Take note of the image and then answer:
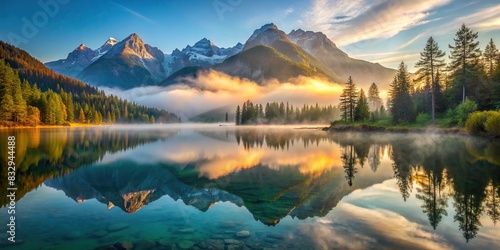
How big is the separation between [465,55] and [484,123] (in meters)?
32.2

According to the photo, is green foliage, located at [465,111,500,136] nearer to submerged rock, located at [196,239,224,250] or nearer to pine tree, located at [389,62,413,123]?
pine tree, located at [389,62,413,123]

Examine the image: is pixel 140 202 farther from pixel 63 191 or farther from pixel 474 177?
pixel 474 177

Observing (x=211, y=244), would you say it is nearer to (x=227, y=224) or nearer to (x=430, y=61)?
(x=227, y=224)

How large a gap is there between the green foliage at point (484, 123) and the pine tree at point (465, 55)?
20909mm

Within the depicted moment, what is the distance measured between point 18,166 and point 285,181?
23.5m

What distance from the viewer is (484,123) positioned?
51500mm

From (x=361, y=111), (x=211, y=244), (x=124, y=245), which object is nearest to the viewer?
(x=124, y=245)

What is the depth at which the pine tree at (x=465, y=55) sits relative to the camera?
73.9 metres

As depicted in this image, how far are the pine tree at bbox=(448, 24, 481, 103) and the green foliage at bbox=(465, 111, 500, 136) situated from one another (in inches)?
823

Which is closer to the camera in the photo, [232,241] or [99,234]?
[232,241]

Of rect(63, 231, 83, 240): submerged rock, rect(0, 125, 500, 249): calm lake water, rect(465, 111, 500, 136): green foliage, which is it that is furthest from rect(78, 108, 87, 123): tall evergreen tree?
rect(63, 231, 83, 240): submerged rock

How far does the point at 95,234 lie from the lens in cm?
1195

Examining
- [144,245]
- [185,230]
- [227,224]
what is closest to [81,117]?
[185,230]

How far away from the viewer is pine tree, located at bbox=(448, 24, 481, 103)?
73.9 m
